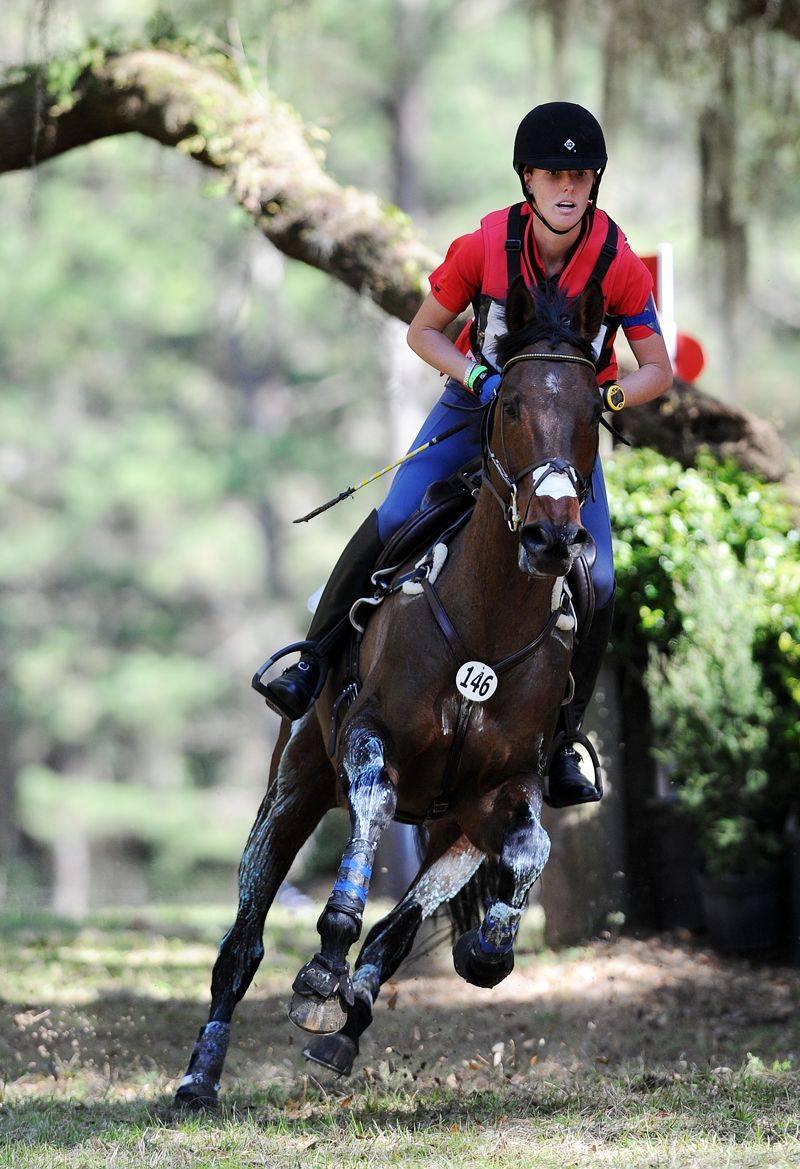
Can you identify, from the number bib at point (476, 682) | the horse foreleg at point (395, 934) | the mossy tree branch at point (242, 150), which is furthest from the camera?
the mossy tree branch at point (242, 150)

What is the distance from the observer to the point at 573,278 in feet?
16.2

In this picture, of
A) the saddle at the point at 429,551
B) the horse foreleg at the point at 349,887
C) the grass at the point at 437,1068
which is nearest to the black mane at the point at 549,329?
the saddle at the point at 429,551

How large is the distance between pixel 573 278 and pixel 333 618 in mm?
1549

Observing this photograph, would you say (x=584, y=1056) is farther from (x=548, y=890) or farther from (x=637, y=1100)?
(x=548, y=890)

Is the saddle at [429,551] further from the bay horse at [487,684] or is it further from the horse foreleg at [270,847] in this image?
the horse foreleg at [270,847]

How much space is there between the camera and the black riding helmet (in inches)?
184

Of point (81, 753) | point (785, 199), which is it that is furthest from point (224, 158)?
point (81, 753)

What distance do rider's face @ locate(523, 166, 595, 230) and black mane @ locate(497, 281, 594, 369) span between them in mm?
271

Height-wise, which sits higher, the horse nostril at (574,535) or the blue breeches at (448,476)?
the blue breeches at (448,476)

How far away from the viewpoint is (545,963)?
28.2ft

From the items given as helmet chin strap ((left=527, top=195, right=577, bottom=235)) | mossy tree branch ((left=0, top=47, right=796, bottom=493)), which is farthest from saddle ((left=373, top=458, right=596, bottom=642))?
mossy tree branch ((left=0, top=47, right=796, bottom=493))

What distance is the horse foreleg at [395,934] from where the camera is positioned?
4.75 metres

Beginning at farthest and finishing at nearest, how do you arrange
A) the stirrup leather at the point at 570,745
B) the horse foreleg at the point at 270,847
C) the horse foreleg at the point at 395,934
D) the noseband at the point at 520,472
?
1. the horse foreleg at the point at 270,847
2. the stirrup leather at the point at 570,745
3. the horse foreleg at the point at 395,934
4. the noseband at the point at 520,472

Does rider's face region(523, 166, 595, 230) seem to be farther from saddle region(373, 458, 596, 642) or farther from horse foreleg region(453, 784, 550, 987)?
horse foreleg region(453, 784, 550, 987)
